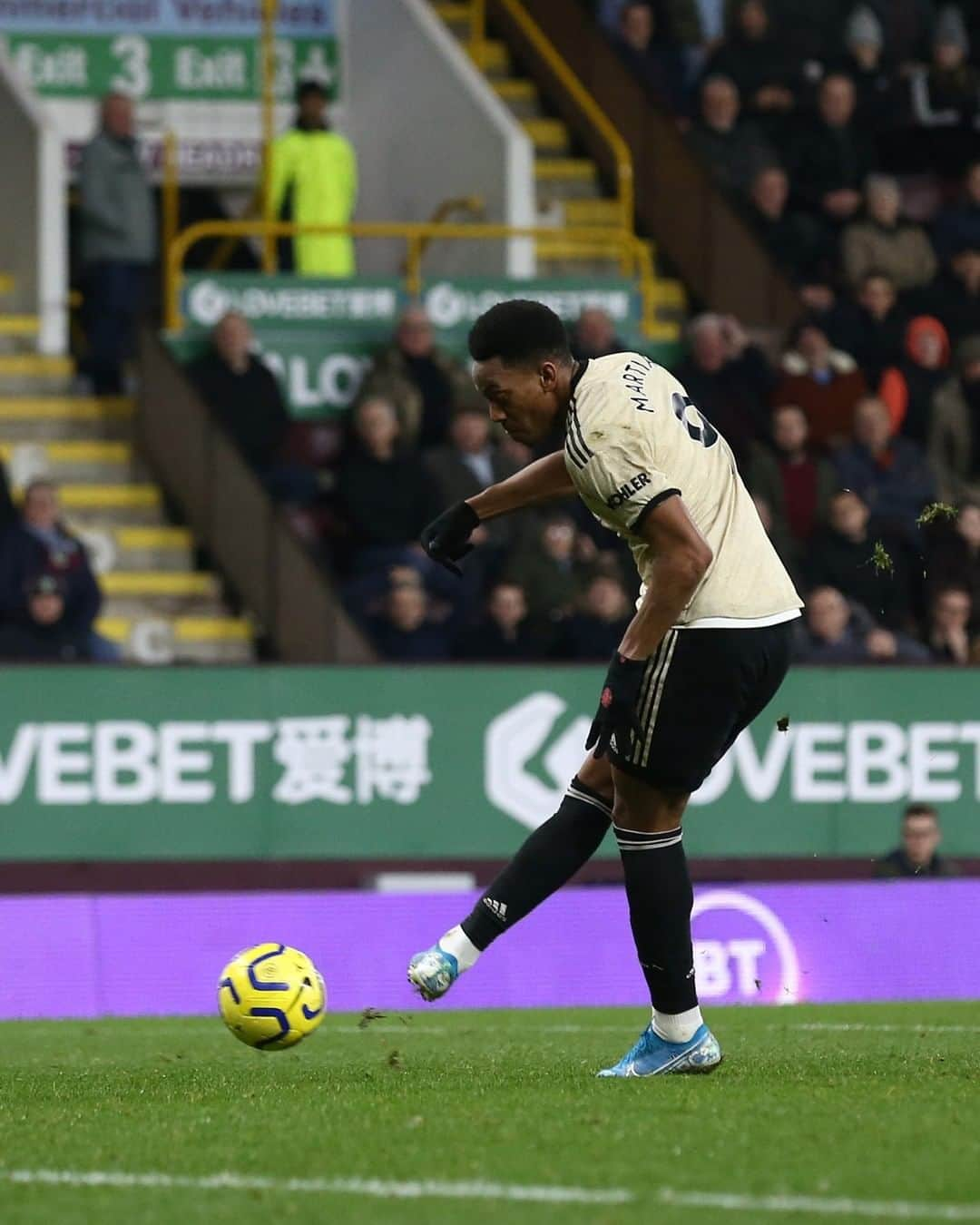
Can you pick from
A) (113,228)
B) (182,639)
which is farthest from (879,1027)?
(113,228)

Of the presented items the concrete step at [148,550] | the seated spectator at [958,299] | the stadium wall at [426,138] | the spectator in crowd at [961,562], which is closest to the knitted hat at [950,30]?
the seated spectator at [958,299]

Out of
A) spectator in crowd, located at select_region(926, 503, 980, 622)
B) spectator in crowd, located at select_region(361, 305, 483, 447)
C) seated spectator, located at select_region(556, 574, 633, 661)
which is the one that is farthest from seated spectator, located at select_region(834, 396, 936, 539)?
spectator in crowd, located at select_region(361, 305, 483, 447)

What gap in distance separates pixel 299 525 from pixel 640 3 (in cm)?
703

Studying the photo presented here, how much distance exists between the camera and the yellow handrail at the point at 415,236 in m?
19.2

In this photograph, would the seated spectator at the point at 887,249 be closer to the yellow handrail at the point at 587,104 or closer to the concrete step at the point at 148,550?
the yellow handrail at the point at 587,104

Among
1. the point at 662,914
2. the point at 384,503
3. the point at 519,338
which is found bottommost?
the point at 384,503

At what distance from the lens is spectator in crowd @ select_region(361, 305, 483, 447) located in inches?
709

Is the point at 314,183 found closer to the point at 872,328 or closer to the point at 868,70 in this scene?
the point at 872,328

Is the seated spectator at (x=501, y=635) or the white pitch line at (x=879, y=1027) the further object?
the seated spectator at (x=501, y=635)

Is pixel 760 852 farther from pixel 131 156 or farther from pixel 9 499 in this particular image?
pixel 131 156

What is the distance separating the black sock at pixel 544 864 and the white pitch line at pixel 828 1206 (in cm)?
237

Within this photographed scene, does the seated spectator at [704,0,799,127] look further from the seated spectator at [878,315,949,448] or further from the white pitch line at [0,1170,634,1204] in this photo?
the white pitch line at [0,1170,634,1204]

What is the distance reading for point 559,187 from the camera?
22.4 metres

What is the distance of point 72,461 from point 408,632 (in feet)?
12.8
